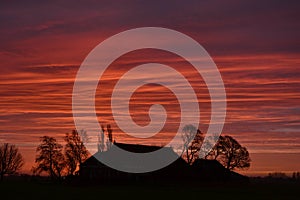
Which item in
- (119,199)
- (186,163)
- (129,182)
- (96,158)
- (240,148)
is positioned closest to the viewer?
(119,199)

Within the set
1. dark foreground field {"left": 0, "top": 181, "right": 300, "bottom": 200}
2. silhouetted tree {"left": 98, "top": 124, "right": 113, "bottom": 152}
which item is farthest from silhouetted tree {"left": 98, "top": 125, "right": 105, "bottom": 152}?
dark foreground field {"left": 0, "top": 181, "right": 300, "bottom": 200}

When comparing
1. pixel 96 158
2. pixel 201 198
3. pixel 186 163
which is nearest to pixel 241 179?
pixel 186 163

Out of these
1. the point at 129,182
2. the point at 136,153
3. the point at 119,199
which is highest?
the point at 136,153

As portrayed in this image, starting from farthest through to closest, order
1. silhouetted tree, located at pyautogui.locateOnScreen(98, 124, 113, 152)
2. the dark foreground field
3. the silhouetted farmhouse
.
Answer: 1. silhouetted tree, located at pyautogui.locateOnScreen(98, 124, 113, 152)
2. the silhouetted farmhouse
3. the dark foreground field

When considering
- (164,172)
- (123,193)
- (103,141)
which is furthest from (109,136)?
(123,193)

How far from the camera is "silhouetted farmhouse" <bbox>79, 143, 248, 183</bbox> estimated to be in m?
100

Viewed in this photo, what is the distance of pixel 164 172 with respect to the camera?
4171 inches

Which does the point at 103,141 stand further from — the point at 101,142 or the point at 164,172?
the point at 164,172

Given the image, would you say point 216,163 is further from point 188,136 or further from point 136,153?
point 136,153

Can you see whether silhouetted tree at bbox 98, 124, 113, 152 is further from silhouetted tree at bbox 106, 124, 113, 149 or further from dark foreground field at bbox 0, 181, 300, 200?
dark foreground field at bbox 0, 181, 300, 200

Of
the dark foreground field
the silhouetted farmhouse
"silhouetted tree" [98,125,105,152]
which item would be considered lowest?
the dark foreground field

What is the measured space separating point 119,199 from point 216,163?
66.3 meters

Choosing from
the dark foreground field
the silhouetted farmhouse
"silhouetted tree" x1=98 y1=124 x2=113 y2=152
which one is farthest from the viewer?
"silhouetted tree" x1=98 y1=124 x2=113 y2=152

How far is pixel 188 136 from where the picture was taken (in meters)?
118
